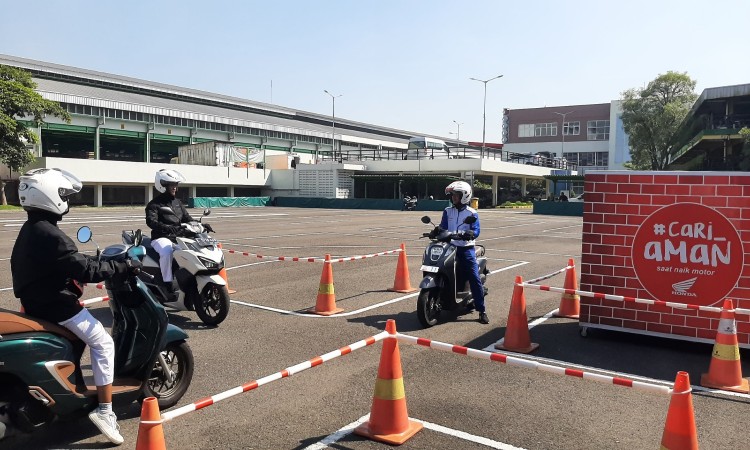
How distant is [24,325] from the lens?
388cm

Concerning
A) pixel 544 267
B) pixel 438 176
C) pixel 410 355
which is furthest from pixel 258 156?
pixel 410 355

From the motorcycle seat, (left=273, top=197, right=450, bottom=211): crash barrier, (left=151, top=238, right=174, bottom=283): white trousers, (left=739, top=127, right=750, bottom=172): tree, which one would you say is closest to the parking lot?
(left=151, top=238, right=174, bottom=283): white trousers

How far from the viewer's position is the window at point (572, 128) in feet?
312

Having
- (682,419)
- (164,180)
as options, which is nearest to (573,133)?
(164,180)

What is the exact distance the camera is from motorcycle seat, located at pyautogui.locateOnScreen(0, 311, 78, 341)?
380cm

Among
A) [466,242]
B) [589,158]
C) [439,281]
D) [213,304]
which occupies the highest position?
[589,158]

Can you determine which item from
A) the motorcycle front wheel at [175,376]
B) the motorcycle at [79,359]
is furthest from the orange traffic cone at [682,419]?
the motorcycle front wheel at [175,376]

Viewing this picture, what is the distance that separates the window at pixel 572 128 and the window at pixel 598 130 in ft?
5.45

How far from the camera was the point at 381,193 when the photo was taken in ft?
218

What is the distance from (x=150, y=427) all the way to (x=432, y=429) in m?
2.38

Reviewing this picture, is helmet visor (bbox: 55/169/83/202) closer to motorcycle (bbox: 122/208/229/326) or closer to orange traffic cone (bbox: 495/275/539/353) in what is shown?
motorcycle (bbox: 122/208/229/326)

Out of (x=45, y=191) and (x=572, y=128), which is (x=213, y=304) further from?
(x=572, y=128)

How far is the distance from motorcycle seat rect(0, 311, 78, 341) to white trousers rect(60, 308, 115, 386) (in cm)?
5

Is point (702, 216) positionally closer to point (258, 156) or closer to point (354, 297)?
point (354, 297)
